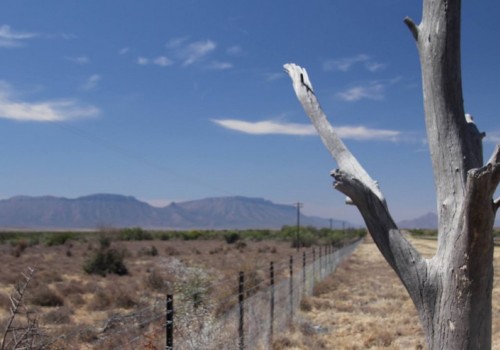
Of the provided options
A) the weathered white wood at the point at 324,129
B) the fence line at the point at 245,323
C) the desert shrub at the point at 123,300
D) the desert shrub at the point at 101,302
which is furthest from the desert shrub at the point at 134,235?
the weathered white wood at the point at 324,129

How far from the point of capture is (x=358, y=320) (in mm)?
13602

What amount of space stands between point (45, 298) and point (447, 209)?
1561 cm

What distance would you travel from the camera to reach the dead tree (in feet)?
12.6

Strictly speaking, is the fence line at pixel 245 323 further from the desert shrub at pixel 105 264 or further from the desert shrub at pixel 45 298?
the desert shrub at pixel 105 264

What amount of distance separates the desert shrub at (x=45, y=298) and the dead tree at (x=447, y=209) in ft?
48.9

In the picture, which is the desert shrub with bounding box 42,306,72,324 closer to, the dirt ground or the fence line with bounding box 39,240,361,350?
the fence line with bounding box 39,240,361,350

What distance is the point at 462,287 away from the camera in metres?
3.88

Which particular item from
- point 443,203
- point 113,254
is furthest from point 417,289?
point 113,254

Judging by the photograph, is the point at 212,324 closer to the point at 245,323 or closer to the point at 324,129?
the point at 245,323

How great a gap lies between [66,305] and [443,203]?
15.1 metres

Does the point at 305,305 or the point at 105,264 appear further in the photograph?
the point at 105,264

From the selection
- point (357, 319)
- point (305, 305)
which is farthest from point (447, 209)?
point (305, 305)

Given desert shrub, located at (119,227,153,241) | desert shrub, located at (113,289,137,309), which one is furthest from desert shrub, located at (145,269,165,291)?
desert shrub, located at (119,227,153,241)

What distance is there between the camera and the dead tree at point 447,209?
383 centimetres
